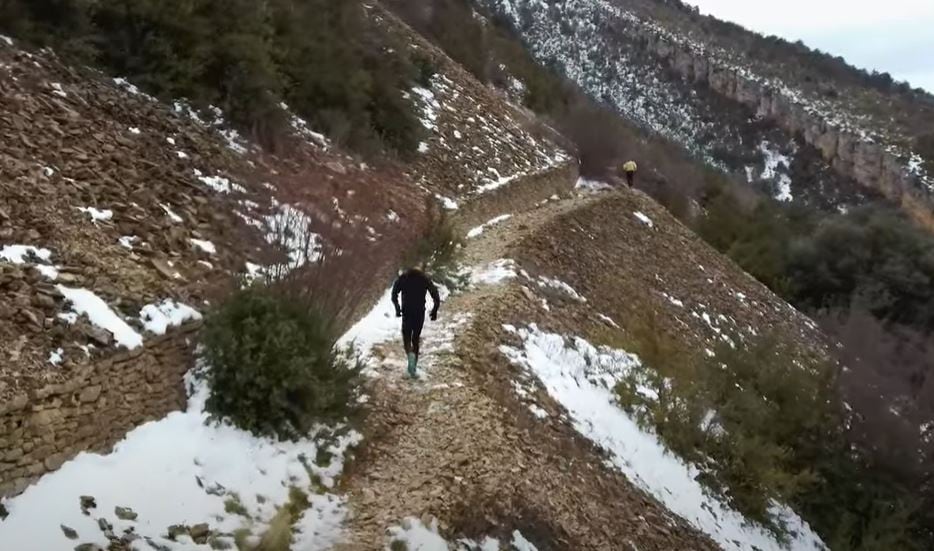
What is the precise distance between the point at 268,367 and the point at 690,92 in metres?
68.4

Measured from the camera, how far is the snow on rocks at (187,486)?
5.77 meters

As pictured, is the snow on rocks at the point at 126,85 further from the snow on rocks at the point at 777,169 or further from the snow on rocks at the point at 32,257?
the snow on rocks at the point at 777,169

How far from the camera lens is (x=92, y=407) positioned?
21.2 feet

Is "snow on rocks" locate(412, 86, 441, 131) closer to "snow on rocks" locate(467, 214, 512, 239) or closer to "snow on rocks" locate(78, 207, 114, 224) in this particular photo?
"snow on rocks" locate(467, 214, 512, 239)

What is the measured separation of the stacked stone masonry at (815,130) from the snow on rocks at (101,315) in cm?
5459

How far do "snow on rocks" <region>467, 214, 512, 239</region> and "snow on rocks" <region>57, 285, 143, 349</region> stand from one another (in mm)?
10085

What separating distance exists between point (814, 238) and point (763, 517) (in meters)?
21.1

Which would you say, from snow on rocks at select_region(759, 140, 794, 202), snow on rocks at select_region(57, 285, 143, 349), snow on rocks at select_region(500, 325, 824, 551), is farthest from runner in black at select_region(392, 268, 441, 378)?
snow on rocks at select_region(759, 140, 794, 202)

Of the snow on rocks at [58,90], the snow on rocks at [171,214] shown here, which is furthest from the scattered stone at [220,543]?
the snow on rocks at [58,90]

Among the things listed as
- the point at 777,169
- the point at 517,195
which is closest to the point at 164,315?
the point at 517,195

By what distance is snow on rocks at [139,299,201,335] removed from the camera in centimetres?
728

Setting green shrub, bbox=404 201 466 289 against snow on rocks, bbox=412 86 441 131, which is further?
snow on rocks, bbox=412 86 441 131

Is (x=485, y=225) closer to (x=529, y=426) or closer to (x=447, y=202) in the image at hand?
(x=447, y=202)

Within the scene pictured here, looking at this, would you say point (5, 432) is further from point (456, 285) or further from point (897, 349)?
point (897, 349)
